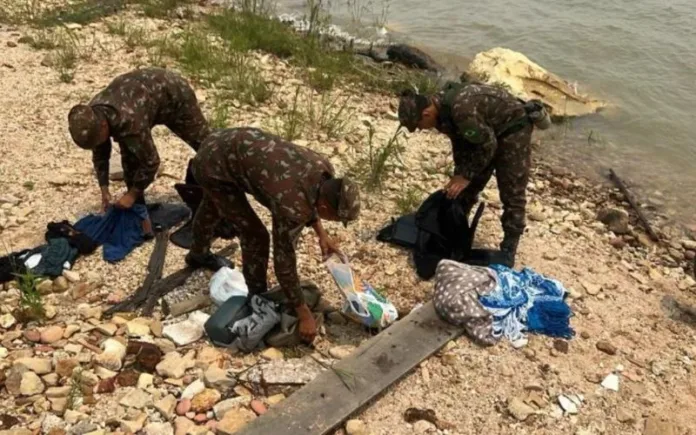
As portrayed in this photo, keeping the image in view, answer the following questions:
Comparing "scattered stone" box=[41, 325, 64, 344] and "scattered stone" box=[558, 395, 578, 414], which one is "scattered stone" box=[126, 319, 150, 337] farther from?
"scattered stone" box=[558, 395, 578, 414]

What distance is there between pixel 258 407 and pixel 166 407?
49cm

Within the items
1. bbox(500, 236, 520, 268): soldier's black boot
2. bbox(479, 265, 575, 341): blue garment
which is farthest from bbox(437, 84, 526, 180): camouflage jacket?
bbox(479, 265, 575, 341): blue garment

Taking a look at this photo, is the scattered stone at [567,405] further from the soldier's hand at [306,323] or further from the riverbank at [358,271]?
the soldier's hand at [306,323]

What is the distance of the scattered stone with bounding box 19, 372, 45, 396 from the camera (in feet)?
11.5

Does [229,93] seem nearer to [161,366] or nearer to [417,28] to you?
[161,366]

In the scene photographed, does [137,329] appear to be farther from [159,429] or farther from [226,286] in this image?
[159,429]

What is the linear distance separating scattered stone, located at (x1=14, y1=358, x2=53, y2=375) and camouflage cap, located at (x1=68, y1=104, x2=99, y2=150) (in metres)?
1.44

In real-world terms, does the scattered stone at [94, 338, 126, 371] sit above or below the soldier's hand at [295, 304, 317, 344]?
below

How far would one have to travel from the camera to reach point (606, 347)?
4.36 meters

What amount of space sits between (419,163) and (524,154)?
2046mm

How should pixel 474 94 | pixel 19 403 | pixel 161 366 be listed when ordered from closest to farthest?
pixel 19 403 < pixel 161 366 < pixel 474 94

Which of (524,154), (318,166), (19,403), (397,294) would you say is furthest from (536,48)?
(19,403)

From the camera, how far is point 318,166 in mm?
3471

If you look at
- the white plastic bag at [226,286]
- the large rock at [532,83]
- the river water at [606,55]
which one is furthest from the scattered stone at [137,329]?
the large rock at [532,83]
